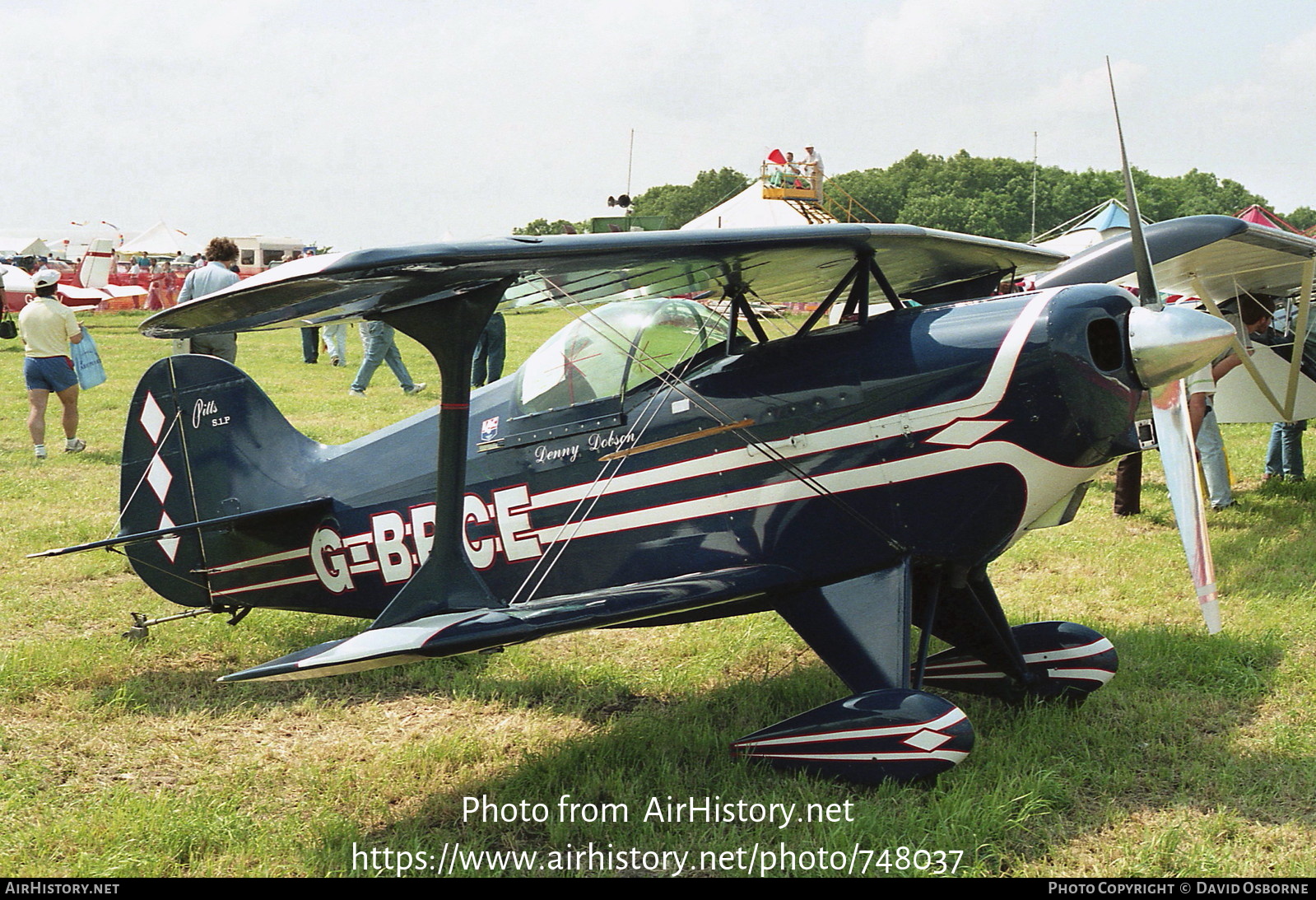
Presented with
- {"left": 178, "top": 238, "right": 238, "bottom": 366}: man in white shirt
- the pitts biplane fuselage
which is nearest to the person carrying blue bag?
{"left": 178, "top": 238, "right": 238, "bottom": 366}: man in white shirt

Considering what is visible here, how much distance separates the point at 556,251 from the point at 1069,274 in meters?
4.19

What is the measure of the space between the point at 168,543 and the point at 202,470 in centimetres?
42

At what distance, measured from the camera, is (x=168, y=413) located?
558 centimetres

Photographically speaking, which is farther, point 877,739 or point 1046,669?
point 1046,669

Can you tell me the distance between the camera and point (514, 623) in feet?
11.8

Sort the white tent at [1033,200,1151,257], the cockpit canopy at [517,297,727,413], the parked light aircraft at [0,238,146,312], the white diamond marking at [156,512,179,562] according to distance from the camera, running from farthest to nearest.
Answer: the parked light aircraft at [0,238,146,312], the white tent at [1033,200,1151,257], the white diamond marking at [156,512,179,562], the cockpit canopy at [517,297,727,413]

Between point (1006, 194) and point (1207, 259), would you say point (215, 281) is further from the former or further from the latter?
point (1006, 194)

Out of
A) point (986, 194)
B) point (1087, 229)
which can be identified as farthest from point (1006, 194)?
point (1087, 229)

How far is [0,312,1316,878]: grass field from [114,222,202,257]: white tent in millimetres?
50439

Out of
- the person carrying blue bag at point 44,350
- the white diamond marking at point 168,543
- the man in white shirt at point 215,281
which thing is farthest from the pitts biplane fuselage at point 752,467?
the person carrying blue bag at point 44,350

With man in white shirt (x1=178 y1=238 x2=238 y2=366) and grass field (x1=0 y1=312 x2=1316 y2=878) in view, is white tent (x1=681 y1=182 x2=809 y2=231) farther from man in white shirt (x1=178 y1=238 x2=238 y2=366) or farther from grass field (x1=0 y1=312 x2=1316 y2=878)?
grass field (x1=0 y1=312 x2=1316 y2=878)

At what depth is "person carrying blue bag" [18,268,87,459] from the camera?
34.3 ft
